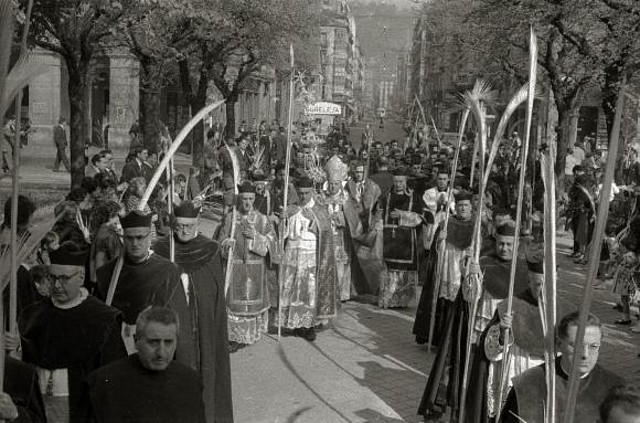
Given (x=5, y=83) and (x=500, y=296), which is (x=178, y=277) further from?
(x=5, y=83)

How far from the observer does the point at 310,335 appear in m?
9.85

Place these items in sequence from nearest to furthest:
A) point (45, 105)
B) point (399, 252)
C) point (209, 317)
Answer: point (209, 317), point (399, 252), point (45, 105)

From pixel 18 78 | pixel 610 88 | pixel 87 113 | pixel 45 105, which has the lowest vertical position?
pixel 18 78

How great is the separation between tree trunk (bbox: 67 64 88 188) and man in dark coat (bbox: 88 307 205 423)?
1208 centimetres

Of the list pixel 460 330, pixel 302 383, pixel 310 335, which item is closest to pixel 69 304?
pixel 460 330

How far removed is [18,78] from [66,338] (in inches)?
83.9

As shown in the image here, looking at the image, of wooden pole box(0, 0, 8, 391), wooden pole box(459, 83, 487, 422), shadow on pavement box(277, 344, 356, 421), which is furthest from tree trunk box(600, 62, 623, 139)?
wooden pole box(0, 0, 8, 391)

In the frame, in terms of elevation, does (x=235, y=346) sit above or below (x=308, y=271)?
below

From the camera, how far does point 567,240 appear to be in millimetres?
18609

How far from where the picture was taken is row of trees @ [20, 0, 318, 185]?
1470 centimetres

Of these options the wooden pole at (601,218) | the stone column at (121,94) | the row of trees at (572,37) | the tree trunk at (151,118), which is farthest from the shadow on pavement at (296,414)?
the stone column at (121,94)

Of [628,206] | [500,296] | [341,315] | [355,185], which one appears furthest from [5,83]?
[628,206]

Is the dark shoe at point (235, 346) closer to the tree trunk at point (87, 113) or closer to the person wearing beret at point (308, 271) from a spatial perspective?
the person wearing beret at point (308, 271)

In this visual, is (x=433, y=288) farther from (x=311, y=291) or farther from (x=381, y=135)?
(x=381, y=135)
